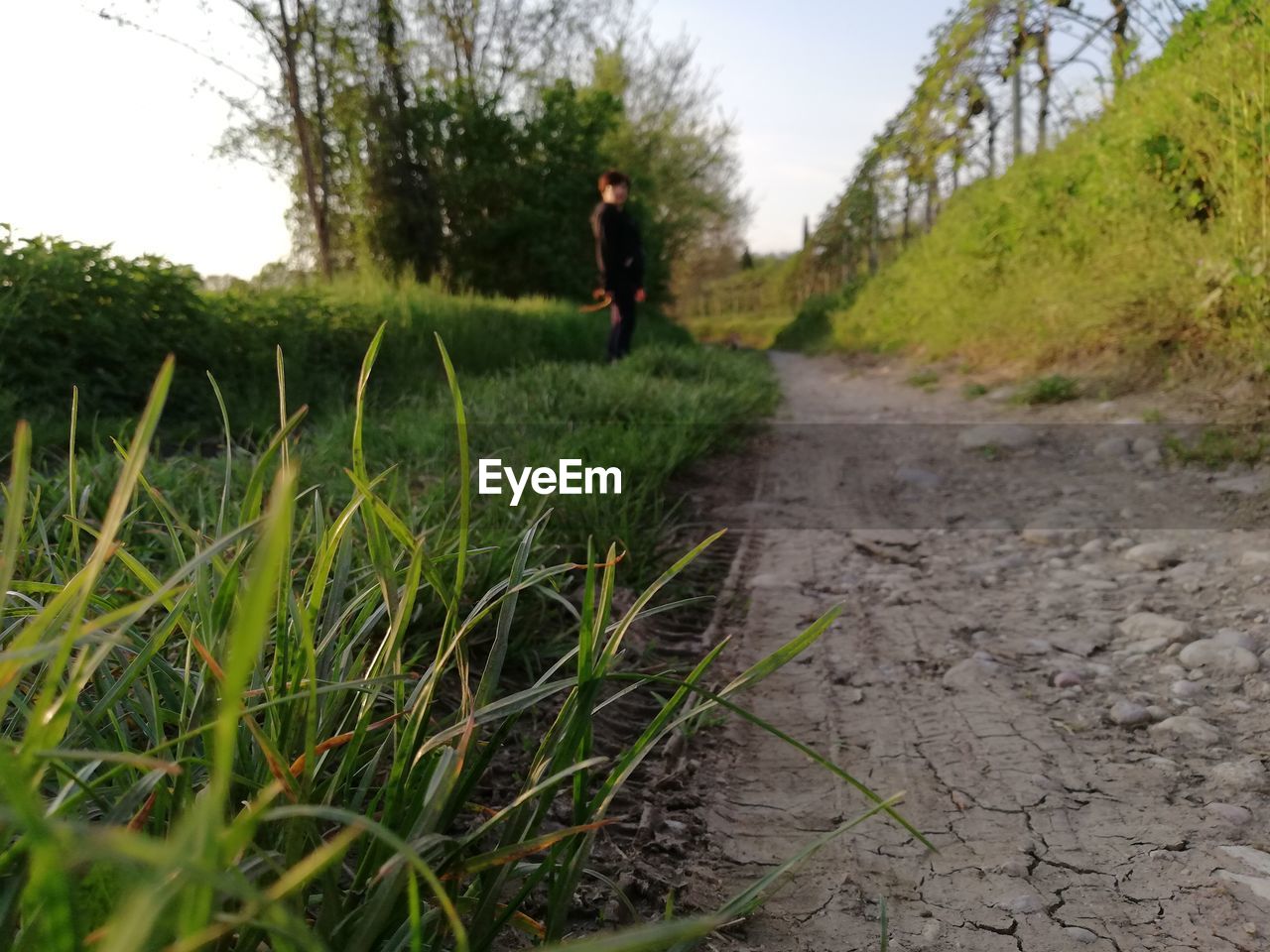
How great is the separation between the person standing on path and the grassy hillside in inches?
122

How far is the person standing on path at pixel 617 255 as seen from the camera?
7.70m

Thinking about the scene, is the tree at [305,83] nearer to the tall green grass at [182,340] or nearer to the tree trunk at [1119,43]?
the tall green grass at [182,340]

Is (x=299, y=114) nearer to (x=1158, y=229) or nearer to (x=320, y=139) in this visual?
(x=320, y=139)

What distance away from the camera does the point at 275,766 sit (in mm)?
779

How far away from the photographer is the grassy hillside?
415 centimetres

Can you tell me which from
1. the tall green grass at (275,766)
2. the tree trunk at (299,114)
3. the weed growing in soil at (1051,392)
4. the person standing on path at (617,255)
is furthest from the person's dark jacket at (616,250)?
the tall green grass at (275,766)

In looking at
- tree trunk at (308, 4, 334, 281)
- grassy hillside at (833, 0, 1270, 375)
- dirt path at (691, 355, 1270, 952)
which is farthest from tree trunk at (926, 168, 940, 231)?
dirt path at (691, 355, 1270, 952)

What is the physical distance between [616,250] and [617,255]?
0.05 meters

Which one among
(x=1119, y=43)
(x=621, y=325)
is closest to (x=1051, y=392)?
(x=1119, y=43)

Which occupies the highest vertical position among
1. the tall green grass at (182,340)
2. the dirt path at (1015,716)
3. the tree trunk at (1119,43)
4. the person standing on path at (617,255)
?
the tree trunk at (1119,43)

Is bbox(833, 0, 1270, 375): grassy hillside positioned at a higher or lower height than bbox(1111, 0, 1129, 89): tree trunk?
lower

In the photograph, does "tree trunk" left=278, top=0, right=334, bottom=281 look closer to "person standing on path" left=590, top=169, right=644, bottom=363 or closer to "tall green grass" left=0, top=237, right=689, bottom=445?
"tall green grass" left=0, top=237, right=689, bottom=445

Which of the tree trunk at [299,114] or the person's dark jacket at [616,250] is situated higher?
Answer: the tree trunk at [299,114]

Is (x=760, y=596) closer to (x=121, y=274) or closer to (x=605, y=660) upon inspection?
(x=605, y=660)
